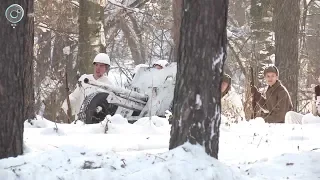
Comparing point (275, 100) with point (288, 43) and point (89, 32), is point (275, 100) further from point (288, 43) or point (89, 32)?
point (89, 32)

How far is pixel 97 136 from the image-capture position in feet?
20.1

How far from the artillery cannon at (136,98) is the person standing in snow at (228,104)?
0.98 metres

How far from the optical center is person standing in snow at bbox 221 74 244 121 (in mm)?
8867

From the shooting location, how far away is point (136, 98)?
9.92 m

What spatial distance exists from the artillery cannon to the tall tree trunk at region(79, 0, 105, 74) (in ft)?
3.64

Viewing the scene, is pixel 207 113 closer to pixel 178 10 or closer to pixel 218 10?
pixel 218 10

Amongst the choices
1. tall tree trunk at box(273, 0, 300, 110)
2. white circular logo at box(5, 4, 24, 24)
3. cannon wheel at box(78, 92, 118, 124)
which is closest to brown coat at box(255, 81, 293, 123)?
cannon wheel at box(78, 92, 118, 124)

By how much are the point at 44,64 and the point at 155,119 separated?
347 inches

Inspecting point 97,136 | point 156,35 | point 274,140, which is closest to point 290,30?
point 274,140

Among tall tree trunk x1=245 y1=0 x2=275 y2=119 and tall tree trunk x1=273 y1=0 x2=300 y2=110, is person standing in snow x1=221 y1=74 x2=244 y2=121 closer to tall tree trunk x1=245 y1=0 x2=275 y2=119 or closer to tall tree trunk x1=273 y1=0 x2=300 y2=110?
tall tree trunk x1=273 y1=0 x2=300 y2=110

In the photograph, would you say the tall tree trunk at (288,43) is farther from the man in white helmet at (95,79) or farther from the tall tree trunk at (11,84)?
the tall tree trunk at (11,84)

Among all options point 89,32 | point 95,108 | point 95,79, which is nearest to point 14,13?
point 95,108

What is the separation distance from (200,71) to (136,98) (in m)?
5.69

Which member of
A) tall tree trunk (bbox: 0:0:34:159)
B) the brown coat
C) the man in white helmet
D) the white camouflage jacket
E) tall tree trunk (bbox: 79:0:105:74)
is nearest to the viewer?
tall tree trunk (bbox: 0:0:34:159)
